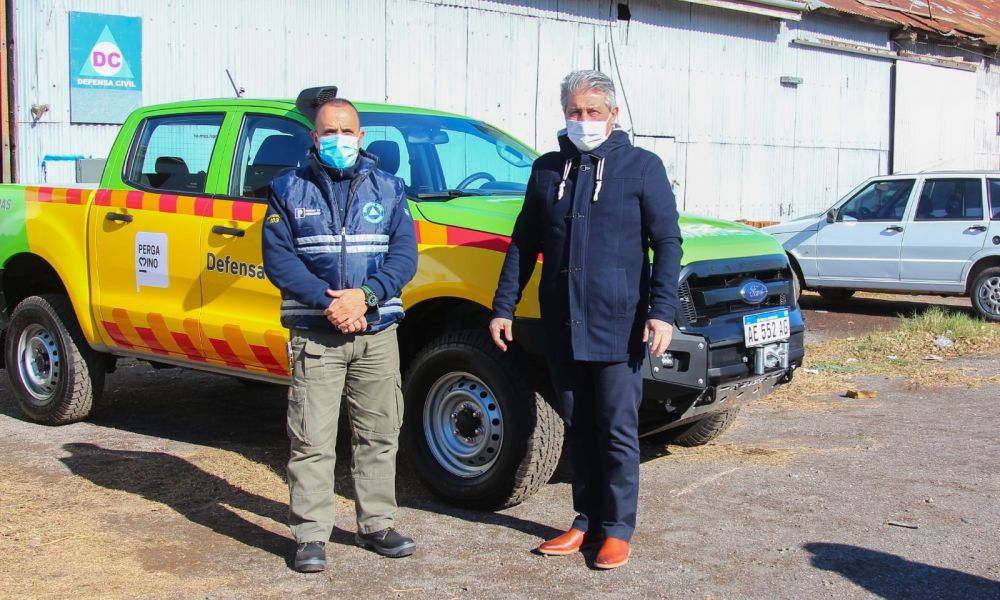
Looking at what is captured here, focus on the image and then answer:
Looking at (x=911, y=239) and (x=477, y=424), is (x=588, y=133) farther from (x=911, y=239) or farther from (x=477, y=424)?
(x=911, y=239)

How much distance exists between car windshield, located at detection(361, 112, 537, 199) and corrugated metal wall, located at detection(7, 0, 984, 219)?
585 centimetres

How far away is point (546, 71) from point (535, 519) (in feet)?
35.2

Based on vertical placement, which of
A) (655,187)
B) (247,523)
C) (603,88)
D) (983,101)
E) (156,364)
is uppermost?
(983,101)

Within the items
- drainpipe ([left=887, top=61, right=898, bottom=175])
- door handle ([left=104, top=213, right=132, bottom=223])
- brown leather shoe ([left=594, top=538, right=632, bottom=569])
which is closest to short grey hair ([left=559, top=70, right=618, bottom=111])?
brown leather shoe ([left=594, top=538, right=632, bottom=569])

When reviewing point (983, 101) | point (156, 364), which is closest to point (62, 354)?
point (156, 364)

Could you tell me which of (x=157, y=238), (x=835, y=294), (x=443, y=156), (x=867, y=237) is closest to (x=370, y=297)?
(x=443, y=156)

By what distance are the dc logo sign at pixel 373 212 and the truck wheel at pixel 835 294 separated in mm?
10854

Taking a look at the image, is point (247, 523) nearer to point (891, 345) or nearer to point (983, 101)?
point (891, 345)

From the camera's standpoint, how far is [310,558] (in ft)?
15.2

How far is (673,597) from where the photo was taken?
4.36 m

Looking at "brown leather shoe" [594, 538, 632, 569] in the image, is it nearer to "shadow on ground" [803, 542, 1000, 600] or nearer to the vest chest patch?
"shadow on ground" [803, 542, 1000, 600]

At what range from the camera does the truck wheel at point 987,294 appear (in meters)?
12.7

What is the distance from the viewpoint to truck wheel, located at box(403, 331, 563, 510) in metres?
5.27

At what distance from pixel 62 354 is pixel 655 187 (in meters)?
4.35
